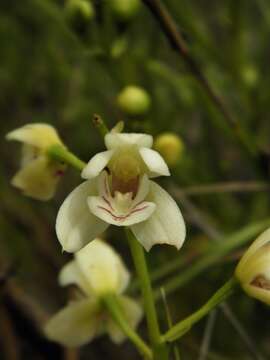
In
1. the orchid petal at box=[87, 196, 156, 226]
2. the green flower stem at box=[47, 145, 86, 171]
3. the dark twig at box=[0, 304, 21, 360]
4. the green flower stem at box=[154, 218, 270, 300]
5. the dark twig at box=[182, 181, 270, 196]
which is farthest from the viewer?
the dark twig at box=[0, 304, 21, 360]

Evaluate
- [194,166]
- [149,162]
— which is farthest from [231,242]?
[149,162]

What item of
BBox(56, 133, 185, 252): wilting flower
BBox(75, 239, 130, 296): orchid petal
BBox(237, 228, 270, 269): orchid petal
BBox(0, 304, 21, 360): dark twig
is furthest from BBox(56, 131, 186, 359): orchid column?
BBox(0, 304, 21, 360): dark twig

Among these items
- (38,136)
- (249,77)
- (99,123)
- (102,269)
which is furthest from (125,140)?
(249,77)

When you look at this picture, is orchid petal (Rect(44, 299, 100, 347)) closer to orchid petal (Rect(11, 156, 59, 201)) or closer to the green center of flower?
orchid petal (Rect(11, 156, 59, 201))

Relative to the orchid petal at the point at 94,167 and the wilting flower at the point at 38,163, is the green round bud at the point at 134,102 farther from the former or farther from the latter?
the orchid petal at the point at 94,167

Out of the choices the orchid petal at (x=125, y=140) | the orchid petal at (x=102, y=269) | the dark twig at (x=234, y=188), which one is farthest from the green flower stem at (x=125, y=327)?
the dark twig at (x=234, y=188)

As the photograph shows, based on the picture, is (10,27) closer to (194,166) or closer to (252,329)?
(194,166)

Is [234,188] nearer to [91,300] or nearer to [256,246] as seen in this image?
[91,300]
